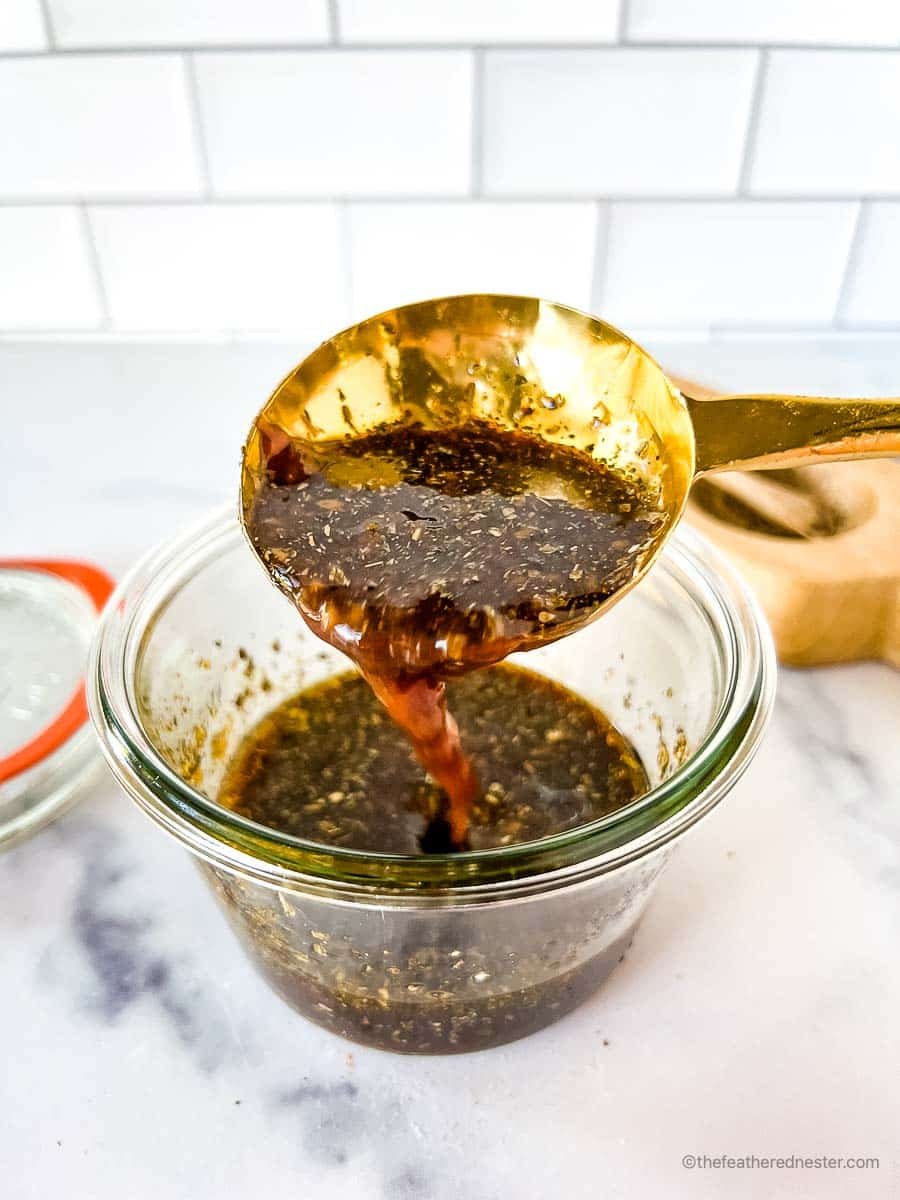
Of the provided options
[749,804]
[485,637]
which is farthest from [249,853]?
[749,804]

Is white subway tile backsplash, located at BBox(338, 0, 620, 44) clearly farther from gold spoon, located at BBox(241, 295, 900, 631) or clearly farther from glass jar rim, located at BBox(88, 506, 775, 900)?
glass jar rim, located at BBox(88, 506, 775, 900)

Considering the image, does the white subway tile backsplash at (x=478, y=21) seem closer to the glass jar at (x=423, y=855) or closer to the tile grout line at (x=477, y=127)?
the tile grout line at (x=477, y=127)

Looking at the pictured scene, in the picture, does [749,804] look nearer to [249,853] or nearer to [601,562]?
[601,562]

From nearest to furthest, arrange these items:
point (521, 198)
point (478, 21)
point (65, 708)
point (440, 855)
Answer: point (440, 855) < point (65, 708) < point (478, 21) < point (521, 198)

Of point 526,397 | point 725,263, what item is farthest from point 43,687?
point 725,263

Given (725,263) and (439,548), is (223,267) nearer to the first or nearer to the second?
(725,263)

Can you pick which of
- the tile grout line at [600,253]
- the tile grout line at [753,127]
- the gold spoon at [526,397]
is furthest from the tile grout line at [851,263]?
the gold spoon at [526,397]

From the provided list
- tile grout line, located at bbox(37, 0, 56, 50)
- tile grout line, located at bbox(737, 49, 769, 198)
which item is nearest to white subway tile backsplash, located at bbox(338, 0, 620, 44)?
tile grout line, located at bbox(737, 49, 769, 198)
